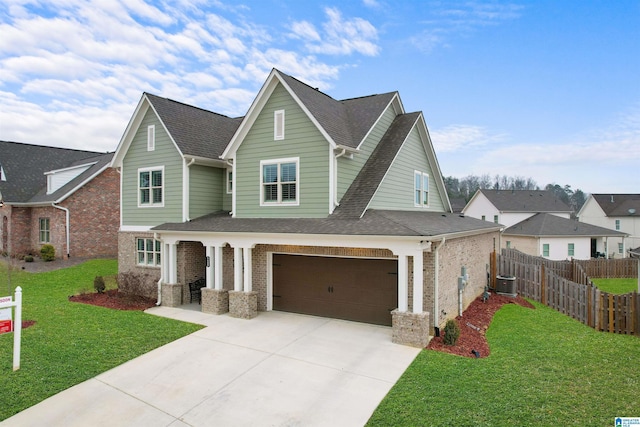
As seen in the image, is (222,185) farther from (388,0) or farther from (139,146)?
(388,0)

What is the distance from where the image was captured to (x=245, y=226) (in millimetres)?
12164

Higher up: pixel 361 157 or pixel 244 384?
pixel 361 157

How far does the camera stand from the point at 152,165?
15.6m

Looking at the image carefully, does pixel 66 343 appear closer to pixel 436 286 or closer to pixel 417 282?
pixel 417 282

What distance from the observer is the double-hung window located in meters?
15.6

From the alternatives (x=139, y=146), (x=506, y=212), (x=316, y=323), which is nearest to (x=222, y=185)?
(x=139, y=146)

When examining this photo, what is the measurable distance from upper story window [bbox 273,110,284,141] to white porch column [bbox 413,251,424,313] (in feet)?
21.8

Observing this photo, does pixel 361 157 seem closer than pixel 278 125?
No

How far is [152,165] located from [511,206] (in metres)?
43.3

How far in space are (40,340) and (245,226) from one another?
642cm

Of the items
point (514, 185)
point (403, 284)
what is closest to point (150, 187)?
point (403, 284)

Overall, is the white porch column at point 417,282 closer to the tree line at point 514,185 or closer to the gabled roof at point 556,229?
the gabled roof at point 556,229

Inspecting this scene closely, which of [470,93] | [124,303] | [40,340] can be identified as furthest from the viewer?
[470,93]

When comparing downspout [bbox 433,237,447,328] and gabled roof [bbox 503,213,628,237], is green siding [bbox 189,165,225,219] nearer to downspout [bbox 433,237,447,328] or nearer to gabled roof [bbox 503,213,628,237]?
downspout [bbox 433,237,447,328]
